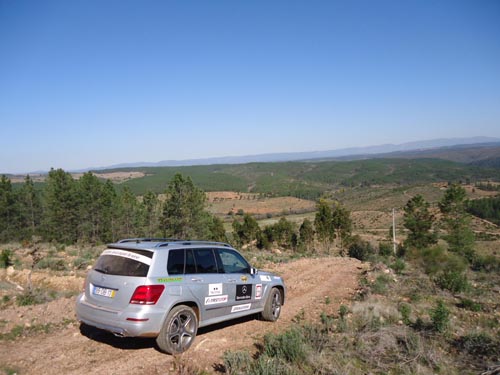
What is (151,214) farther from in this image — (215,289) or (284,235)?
(215,289)

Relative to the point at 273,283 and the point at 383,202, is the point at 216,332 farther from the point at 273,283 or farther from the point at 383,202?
the point at 383,202

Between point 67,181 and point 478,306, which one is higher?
point 67,181

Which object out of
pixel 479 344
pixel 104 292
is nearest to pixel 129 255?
pixel 104 292

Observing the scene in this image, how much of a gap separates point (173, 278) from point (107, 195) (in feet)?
147

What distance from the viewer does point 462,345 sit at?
668cm

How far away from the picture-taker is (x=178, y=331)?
6168mm

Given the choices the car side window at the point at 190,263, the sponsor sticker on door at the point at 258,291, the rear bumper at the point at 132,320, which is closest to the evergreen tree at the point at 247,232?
the sponsor sticker on door at the point at 258,291

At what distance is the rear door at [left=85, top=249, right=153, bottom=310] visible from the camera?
576cm

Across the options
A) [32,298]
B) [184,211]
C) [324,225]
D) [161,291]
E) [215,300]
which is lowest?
[324,225]

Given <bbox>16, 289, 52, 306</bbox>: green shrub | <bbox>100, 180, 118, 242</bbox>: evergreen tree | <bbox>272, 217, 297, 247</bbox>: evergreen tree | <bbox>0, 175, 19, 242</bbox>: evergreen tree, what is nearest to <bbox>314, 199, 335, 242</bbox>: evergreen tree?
<bbox>272, 217, 297, 247</bbox>: evergreen tree

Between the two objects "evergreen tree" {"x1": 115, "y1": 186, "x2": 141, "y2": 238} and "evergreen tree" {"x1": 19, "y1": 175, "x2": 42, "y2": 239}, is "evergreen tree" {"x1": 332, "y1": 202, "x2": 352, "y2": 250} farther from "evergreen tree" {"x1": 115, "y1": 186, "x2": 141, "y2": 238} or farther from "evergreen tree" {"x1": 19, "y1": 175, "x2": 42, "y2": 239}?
"evergreen tree" {"x1": 19, "y1": 175, "x2": 42, "y2": 239}

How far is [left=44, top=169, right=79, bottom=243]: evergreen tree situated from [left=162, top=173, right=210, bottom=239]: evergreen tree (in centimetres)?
1178

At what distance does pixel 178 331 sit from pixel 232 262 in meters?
1.89

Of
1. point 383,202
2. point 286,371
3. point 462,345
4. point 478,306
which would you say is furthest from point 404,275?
point 383,202
